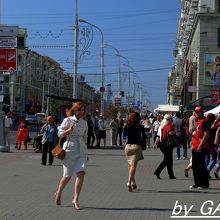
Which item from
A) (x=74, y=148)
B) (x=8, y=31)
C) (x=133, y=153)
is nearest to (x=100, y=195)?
(x=133, y=153)

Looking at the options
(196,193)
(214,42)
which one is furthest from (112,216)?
(214,42)

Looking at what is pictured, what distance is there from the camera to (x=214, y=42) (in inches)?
2085

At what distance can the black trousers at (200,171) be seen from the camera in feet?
44.0

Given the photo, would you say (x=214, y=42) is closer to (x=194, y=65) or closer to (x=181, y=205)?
(x=194, y=65)

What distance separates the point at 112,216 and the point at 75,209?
2.91ft

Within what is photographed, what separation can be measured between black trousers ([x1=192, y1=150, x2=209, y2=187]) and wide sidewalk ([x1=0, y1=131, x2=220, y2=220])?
0.26 meters

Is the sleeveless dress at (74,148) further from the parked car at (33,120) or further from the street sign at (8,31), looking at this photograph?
the parked car at (33,120)

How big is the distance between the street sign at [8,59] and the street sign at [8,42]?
0.40 meters

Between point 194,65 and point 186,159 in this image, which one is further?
point 194,65

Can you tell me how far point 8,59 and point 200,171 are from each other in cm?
1419

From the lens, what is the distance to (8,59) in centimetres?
2550

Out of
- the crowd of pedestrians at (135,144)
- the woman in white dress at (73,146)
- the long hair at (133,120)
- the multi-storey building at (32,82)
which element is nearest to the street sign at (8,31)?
the crowd of pedestrians at (135,144)

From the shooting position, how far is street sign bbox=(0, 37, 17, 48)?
24.8 m

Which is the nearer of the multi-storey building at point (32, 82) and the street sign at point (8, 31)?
the street sign at point (8, 31)
